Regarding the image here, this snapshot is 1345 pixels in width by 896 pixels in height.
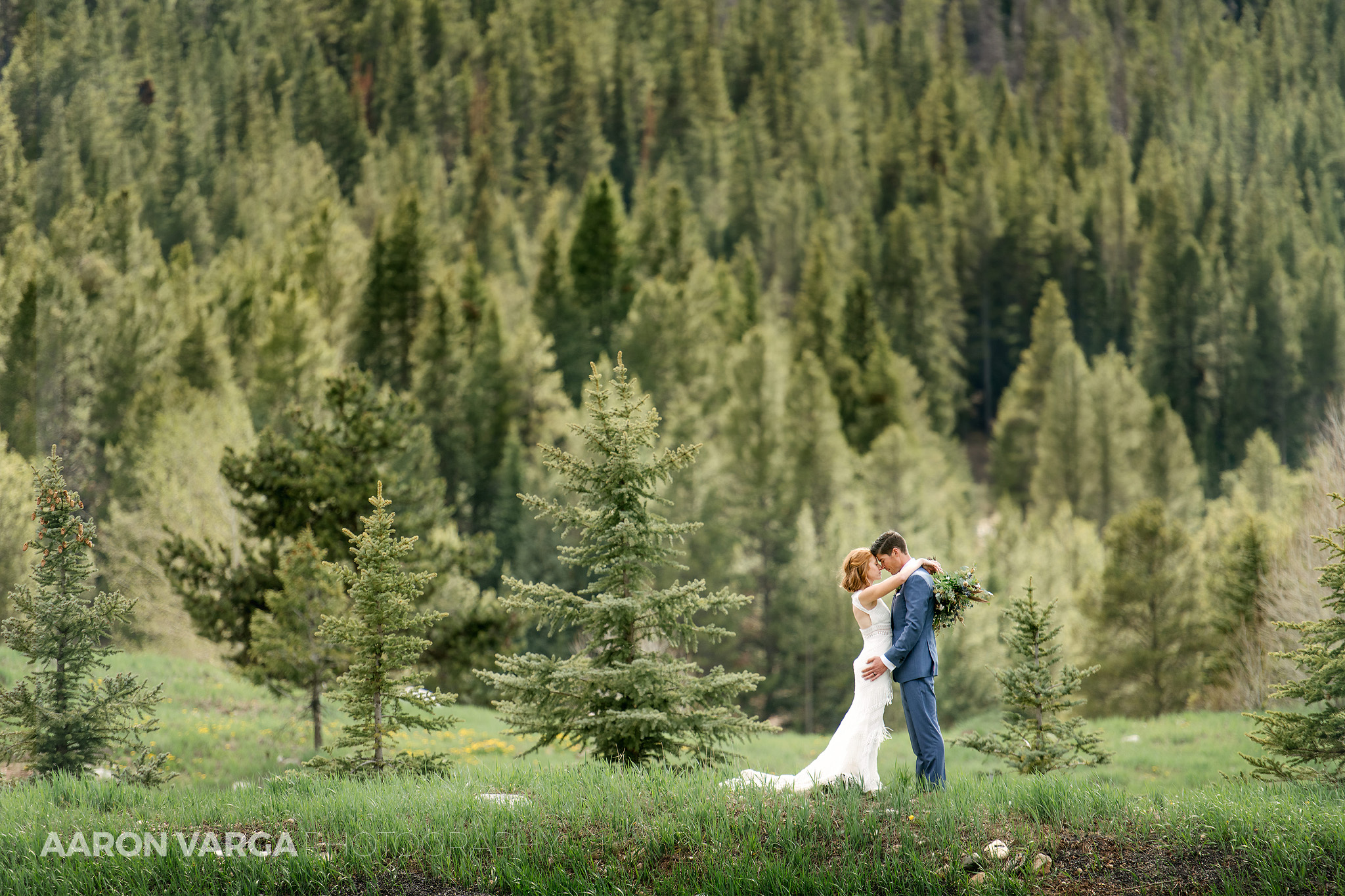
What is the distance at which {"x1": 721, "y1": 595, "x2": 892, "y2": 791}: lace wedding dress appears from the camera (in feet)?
28.0

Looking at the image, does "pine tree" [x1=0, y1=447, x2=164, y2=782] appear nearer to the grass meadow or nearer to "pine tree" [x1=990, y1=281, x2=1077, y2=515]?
the grass meadow

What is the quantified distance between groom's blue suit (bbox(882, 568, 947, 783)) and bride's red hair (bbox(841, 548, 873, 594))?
1.31 feet

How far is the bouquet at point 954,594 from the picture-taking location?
884cm

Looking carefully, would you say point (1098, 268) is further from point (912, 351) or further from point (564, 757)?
point (564, 757)

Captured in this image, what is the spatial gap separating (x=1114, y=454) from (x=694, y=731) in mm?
55667

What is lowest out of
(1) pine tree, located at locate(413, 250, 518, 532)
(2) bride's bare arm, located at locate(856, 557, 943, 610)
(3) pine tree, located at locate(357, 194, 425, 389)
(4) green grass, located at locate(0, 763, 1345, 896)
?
(4) green grass, located at locate(0, 763, 1345, 896)

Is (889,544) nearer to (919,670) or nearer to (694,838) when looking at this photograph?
(919,670)

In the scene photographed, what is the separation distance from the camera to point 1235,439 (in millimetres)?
79312

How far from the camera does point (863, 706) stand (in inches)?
345

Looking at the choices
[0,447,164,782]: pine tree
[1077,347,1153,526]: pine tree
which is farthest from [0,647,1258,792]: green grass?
[1077,347,1153,526]: pine tree

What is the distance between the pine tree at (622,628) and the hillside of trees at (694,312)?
17.6 ft

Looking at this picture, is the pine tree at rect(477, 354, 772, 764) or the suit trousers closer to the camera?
the suit trousers

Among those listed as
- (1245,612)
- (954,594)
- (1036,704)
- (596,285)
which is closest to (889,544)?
(954,594)

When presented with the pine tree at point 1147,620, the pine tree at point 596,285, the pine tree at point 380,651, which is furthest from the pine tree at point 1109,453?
the pine tree at point 380,651
